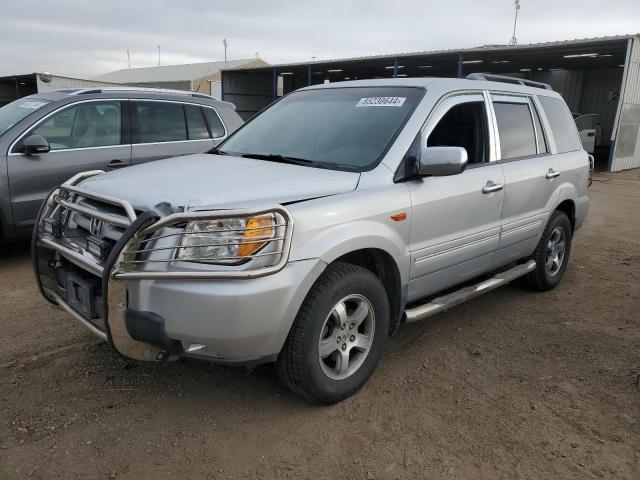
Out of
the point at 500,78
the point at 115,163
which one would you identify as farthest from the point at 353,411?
the point at 115,163

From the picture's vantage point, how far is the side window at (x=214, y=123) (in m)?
6.96

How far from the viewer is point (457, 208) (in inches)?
143

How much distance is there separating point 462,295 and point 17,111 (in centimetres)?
506

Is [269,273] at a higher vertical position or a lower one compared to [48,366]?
higher

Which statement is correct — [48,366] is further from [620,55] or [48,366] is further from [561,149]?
[620,55]

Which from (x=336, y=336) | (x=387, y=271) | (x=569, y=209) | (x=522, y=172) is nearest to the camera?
(x=336, y=336)

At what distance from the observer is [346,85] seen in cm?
412

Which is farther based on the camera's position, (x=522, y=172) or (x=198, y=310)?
(x=522, y=172)

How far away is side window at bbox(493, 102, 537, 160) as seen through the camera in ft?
14.0

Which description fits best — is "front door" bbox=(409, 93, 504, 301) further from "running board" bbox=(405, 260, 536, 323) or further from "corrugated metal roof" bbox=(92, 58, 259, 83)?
"corrugated metal roof" bbox=(92, 58, 259, 83)

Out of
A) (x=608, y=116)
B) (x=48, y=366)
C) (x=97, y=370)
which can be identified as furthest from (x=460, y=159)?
(x=608, y=116)

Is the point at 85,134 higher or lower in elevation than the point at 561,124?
lower

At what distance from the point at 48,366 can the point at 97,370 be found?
32 cm

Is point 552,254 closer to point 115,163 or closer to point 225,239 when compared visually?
point 225,239
